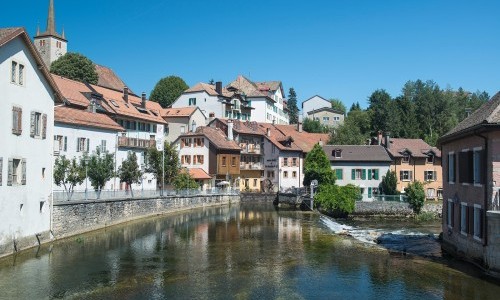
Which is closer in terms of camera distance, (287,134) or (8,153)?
(8,153)

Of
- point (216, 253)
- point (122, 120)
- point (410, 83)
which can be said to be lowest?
point (216, 253)

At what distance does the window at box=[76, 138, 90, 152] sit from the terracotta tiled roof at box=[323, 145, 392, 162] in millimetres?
35006

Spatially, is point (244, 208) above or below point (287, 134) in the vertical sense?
below

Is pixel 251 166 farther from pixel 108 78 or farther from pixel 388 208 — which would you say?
pixel 108 78

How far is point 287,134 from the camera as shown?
91.4 meters

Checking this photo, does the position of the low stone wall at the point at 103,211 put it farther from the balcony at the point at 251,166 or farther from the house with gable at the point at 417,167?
the house with gable at the point at 417,167

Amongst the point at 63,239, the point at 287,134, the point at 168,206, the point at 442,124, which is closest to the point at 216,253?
the point at 63,239

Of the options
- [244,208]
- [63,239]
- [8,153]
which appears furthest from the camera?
[244,208]

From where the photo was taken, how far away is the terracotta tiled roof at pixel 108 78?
9156 centimetres

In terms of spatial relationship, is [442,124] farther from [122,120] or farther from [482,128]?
[482,128]

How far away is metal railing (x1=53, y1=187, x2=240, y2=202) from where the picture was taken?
1469 inches

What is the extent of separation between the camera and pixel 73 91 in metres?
61.2

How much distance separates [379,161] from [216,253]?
1713 inches

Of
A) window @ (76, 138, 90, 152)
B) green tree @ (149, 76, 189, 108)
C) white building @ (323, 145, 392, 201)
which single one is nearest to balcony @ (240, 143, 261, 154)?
white building @ (323, 145, 392, 201)
